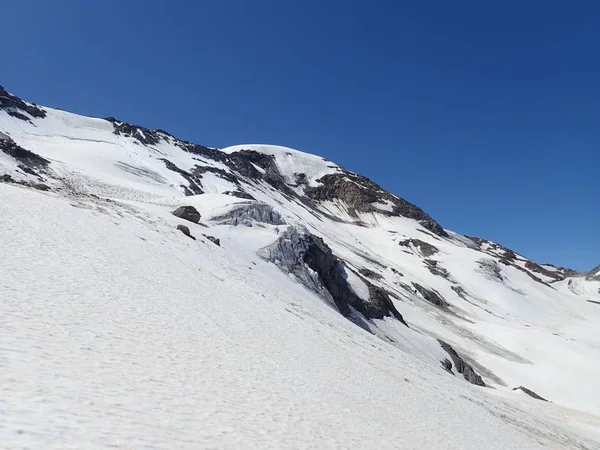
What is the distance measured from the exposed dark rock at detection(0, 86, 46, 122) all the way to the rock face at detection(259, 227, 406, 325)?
294 ft

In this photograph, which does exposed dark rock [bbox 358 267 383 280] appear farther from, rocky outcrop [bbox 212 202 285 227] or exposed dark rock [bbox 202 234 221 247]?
exposed dark rock [bbox 202 234 221 247]

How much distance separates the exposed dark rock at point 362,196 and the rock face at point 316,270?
4891 inches

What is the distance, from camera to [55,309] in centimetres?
1183

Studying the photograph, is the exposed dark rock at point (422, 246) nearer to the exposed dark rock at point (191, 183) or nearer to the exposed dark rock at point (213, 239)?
the exposed dark rock at point (191, 183)

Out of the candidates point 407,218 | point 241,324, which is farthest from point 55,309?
point 407,218

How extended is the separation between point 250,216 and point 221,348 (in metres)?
27.9

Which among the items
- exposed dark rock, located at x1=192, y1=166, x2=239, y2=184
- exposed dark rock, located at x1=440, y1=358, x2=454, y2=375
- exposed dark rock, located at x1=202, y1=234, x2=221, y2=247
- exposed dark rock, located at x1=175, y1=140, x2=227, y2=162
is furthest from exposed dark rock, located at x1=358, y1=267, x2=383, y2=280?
exposed dark rock, located at x1=175, y1=140, x2=227, y2=162

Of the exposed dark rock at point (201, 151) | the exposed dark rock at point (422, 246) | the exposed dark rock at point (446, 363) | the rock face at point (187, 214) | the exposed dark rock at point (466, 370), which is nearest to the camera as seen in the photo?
the rock face at point (187, 214)

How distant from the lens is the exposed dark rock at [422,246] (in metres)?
121

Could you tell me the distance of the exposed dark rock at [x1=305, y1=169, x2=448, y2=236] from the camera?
547 ft

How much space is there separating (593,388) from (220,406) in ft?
157

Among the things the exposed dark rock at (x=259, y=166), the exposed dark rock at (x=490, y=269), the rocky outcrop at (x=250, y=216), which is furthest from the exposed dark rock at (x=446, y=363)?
the exposed dark rock at (x=259, y=166)

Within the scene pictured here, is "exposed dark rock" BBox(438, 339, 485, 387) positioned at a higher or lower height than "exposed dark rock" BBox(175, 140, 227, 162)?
lower

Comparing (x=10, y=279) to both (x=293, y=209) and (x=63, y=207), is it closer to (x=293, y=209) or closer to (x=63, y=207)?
(x=63, y=207)
